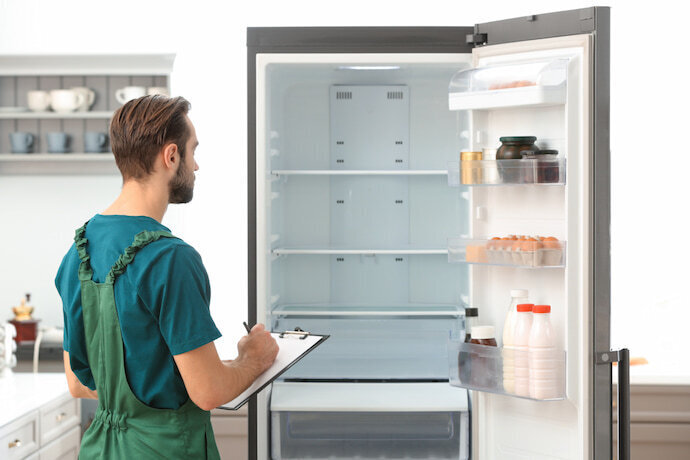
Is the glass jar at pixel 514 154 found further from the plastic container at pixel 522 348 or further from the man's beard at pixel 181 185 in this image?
the man's beard at pixel 181 185

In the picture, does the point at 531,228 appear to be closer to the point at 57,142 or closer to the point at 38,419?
the point at 38,419

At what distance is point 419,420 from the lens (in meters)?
2.53

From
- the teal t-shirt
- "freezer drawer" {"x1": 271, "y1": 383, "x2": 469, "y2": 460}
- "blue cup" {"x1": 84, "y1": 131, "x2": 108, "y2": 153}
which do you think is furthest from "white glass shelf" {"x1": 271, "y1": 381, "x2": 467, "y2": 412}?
"blue cup" {"x1": 84, "y1": 131, "x2": 108, "y2": 153}

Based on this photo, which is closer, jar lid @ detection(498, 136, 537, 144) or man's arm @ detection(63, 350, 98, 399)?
man's arm @ detection(63, 350, 98, 399)

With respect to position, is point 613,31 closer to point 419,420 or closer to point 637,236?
point 637,236

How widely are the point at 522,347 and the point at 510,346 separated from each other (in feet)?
0.12

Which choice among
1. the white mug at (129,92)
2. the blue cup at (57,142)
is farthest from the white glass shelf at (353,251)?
the blue cup at (57,142)

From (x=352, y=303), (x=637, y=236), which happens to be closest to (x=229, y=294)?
(x=352, y=303)

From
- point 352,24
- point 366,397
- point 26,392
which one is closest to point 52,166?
point 26,392

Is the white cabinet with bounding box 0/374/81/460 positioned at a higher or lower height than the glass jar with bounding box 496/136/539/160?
lower

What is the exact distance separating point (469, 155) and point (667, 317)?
166 cm

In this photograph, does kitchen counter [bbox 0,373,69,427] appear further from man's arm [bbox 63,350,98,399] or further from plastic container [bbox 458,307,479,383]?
plastic container [bbox 458,307,479,383]

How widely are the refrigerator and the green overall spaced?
918mm

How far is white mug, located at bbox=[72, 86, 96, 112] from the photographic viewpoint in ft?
10.7
